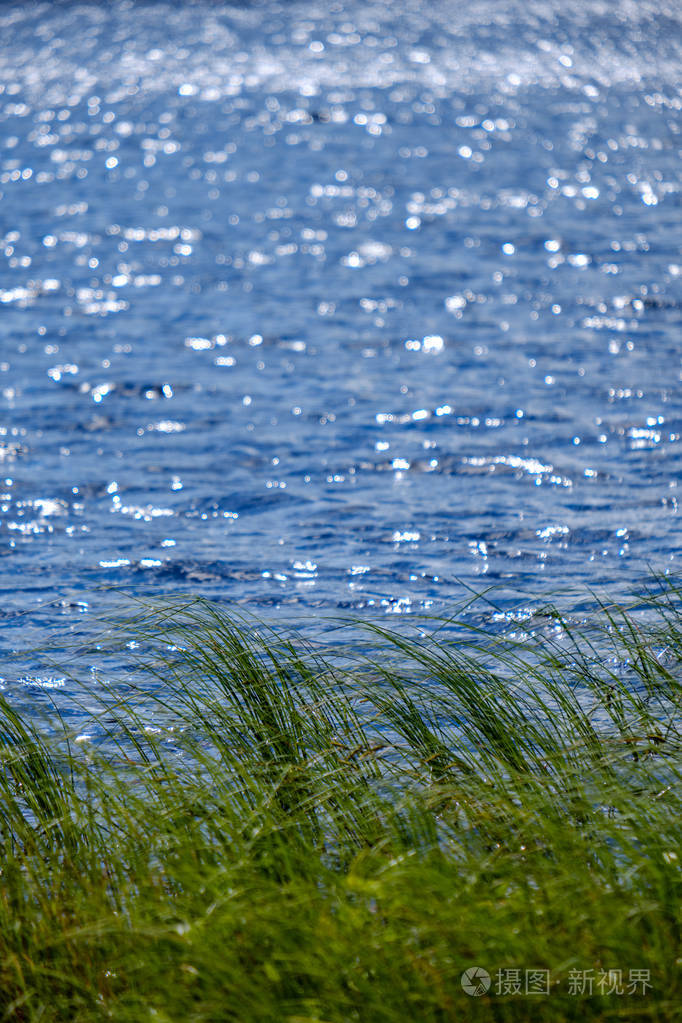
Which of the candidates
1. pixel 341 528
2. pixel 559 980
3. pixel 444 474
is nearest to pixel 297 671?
pixel 559 980

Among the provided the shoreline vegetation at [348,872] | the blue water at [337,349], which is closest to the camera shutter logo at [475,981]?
the shoreline vegetation at [348,872]

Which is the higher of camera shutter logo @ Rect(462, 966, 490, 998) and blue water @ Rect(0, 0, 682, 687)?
camera shutter logo @ Rect(462, 966, 490, 998)

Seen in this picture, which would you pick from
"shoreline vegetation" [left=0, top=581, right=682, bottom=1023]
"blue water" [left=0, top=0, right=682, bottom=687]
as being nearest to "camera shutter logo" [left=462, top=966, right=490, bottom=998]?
"shoreline vegetation" [left=0, top=581, right=682, bottom=1023]

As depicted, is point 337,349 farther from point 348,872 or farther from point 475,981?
point 475,981

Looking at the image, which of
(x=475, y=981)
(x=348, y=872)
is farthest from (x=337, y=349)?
(x=475, y=981)

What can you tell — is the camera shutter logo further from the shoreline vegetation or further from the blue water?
the blue water

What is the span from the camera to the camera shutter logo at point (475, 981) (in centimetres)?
341

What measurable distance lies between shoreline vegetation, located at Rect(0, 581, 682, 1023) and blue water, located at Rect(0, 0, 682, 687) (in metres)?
1.48

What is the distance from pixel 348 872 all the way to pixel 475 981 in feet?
2.54

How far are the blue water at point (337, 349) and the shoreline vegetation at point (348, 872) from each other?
1.48 metres

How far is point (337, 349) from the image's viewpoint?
15180mm

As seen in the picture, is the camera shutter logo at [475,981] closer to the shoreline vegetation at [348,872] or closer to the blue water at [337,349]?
the shoreline vegetation at [348,872]

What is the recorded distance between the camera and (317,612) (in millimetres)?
8352

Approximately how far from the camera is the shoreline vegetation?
3420 mm
